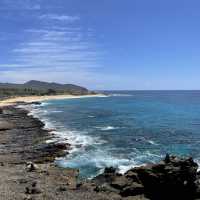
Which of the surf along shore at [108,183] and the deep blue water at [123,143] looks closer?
the surf along shore at [108,183]

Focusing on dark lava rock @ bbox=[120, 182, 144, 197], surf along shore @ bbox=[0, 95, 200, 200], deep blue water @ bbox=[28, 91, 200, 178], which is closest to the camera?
surf along shore @ bbox=[0, 95, 200, 200]

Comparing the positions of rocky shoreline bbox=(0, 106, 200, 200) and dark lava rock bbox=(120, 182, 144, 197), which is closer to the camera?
rocky shoreline bbox=(0, 106, 200, 200)

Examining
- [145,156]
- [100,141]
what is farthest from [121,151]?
[100,141]

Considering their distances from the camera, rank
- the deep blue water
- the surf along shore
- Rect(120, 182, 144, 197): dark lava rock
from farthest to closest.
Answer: the deep blue water
Rect(120, 182, 144, 197): dark lava rock
the surf along shore

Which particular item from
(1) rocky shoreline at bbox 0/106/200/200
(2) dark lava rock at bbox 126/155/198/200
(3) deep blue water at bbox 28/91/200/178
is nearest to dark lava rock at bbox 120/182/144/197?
(1) rocky shoreline at bbox 0/106/200/200

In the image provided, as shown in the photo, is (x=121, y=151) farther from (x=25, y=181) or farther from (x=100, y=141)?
(x=25, y=181)

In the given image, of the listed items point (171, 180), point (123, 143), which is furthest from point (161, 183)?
point (123, 143)

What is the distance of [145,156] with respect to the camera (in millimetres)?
47594

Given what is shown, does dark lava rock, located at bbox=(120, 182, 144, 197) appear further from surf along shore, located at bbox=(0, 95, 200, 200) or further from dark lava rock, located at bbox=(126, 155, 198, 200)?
dark lava rock, located at bbox=(126, 155, 198, 200)

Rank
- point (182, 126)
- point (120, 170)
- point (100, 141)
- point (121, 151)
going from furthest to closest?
point (182, 126)
point (100, 141)
point (121, 151)
point (120, 170)

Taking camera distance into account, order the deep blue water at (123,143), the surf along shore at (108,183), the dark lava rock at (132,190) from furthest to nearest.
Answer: the deep blue water at (123,143), the dark lava rock at (132,190), the surf along shore at (108,183)

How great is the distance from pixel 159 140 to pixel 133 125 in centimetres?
2102

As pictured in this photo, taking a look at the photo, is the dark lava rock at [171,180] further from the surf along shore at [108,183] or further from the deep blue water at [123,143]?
the deep blue water at [123,143]

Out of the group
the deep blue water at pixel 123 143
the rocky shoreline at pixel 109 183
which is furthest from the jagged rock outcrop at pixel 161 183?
the deep blue water at pixel 123 143
